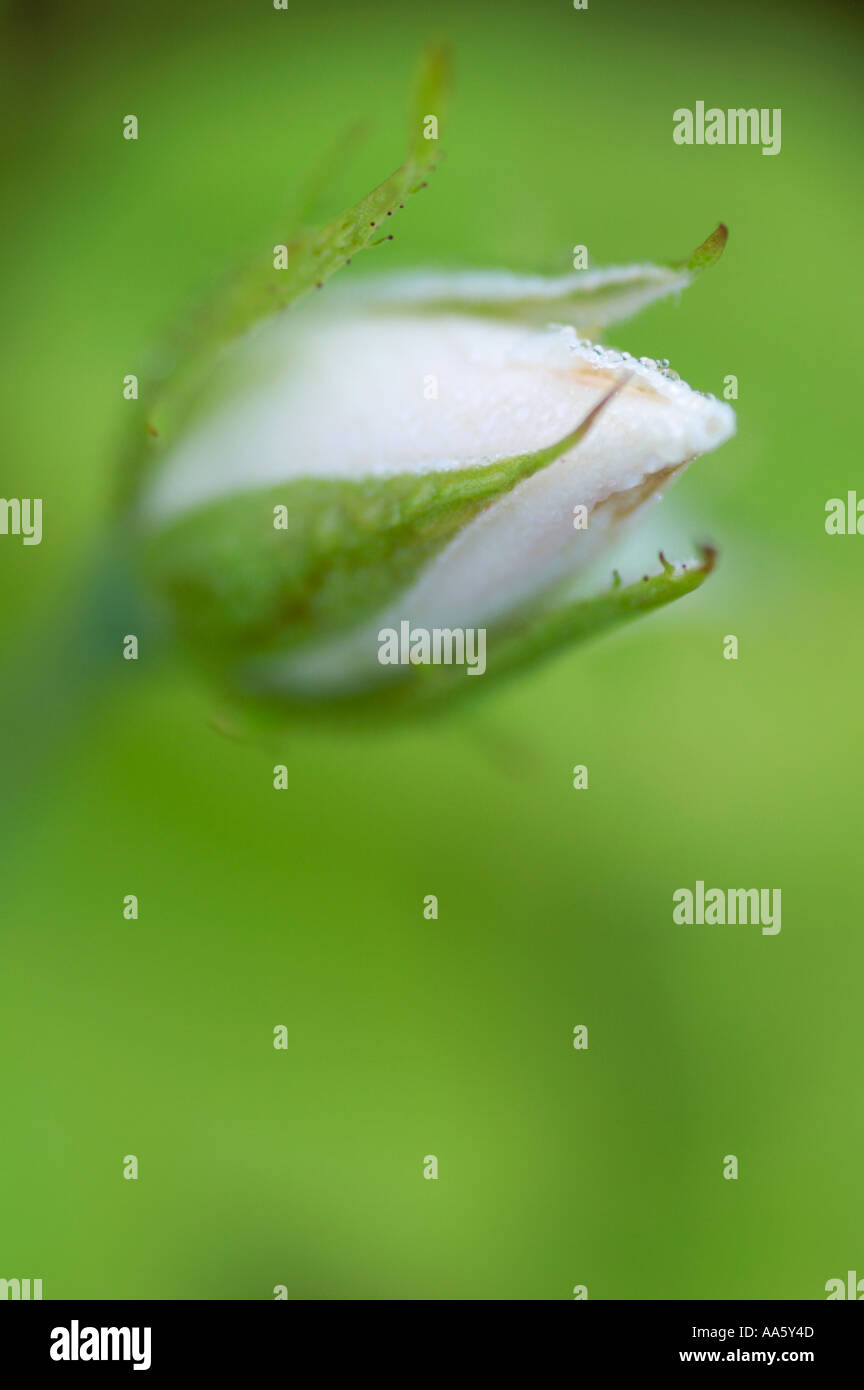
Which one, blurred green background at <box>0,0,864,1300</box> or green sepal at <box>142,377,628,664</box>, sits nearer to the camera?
green sepal at <box>142,377,628,664</box>

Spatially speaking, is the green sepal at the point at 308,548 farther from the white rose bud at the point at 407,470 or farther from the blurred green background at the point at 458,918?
the blurred green background at the point at 458,918

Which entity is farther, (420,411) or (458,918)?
(458,918)

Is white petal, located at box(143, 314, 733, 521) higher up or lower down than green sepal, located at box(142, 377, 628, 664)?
higher up

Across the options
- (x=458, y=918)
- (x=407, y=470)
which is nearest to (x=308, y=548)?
(x=407, y=470)

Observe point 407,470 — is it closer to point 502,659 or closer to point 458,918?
point 502,659

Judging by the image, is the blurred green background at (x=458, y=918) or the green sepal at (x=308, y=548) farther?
the blurred green background at (x=458, y=918)


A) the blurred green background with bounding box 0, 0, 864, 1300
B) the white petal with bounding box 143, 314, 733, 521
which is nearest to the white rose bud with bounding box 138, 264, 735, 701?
the white petal with bounding box 143, 314, 733, 521

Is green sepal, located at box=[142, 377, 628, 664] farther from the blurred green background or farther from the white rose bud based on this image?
the blurred green background

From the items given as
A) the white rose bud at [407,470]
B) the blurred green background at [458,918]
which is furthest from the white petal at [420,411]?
the blurred green background at [458,918]
